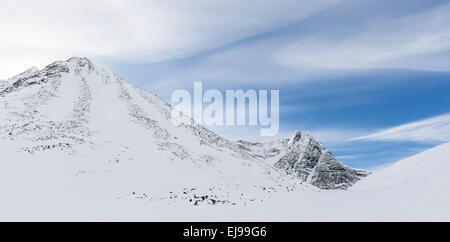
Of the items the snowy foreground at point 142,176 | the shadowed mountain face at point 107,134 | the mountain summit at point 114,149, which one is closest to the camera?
the snowy foreground at point 142,176

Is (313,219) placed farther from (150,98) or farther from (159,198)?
(150,98)

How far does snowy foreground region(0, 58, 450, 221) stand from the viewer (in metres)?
Result: 14.3

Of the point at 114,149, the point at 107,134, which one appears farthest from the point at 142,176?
the point at 107,134

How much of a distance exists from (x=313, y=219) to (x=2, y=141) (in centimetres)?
3043

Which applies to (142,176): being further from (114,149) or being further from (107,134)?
(107,134)

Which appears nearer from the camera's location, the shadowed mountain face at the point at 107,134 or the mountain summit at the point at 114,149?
the mountain summit at the point at 114,149

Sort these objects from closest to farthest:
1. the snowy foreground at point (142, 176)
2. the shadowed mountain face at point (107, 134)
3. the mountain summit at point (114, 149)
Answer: the snowy foreground at point (142, 176) < the mountain summit at point (114, 149) < the shadowed mountain face at point (107, 134)

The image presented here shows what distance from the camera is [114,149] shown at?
3116cm

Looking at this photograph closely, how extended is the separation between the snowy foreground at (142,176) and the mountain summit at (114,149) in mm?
104

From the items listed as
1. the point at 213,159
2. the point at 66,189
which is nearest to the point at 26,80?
the point at 213,159

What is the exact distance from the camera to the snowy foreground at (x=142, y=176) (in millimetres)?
14297

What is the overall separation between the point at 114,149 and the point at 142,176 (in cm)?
741

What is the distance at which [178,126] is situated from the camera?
168 ft

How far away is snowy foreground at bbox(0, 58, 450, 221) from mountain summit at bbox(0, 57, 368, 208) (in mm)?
104
